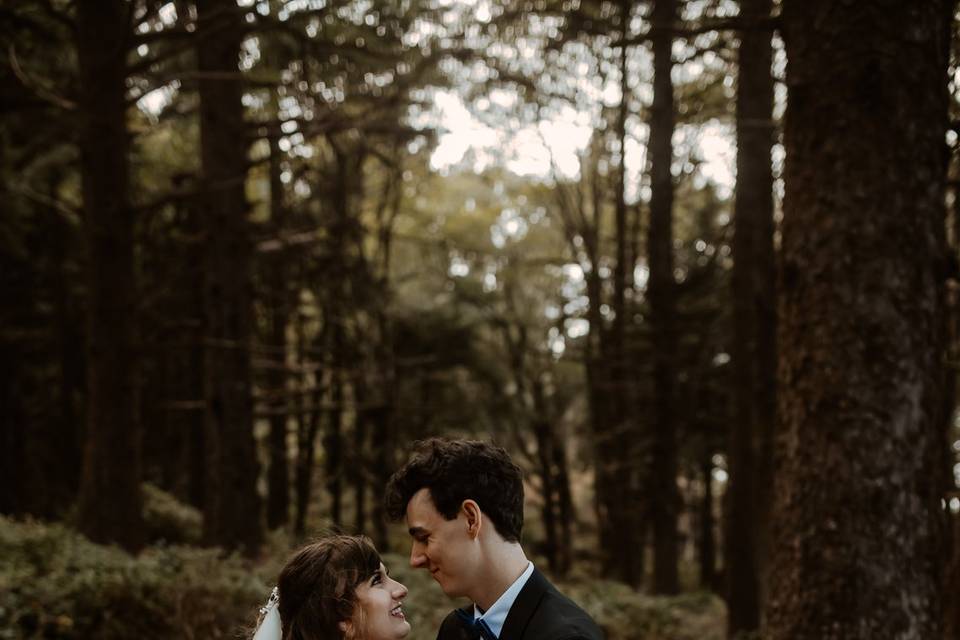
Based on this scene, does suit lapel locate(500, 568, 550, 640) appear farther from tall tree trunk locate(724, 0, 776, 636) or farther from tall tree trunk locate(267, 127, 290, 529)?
tall tree trunk locate(267, 127, 290, 529)

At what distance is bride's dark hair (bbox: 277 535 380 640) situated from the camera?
11.3 ft

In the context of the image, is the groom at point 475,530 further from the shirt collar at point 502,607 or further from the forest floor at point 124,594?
the forest floor at point 124,594

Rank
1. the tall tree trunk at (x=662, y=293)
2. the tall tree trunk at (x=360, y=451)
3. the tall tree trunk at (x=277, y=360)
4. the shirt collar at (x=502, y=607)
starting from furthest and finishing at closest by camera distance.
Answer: the tall tree trunk at (x=360, y=451), the tall tree trunk at (x=277, y=360), the tall tree trunk at (x=662, y=293), the shirt collar at (x=502, y=607)

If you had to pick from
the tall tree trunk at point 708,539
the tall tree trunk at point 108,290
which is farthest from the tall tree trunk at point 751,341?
the tall tree trunk at point 708,539

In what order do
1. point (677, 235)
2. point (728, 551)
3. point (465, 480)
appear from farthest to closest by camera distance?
point (677, 235), point (728, 551), point (465, 480)

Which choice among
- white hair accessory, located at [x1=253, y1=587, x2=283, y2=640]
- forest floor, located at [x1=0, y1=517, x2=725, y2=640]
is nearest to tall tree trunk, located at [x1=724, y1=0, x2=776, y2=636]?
forest floor, located at [x1=0, y1=517, x2=725, y2=640]

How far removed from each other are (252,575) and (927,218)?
6713 millimetres

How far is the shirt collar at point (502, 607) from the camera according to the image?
299 cm

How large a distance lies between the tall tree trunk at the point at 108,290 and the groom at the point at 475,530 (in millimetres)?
8367

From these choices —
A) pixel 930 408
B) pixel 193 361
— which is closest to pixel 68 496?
pixel 193 361

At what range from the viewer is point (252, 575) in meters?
8.72

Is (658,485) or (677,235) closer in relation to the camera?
(658,485)

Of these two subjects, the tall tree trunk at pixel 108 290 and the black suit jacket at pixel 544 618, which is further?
the tall tree trunk at pixel 108 290

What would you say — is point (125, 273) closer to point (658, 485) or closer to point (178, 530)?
point (178, 530)
